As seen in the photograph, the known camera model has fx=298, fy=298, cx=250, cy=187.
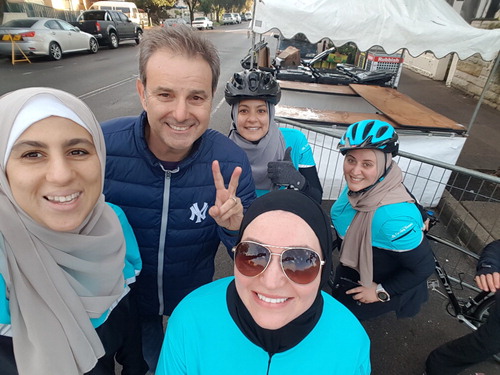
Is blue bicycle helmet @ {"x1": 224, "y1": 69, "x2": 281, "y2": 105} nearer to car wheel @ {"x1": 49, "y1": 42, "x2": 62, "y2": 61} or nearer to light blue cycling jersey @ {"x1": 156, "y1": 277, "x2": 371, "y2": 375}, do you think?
light blue cycling jersey @ {"x1": 156, "y1": 277, "x2": 371, "y2": 375}

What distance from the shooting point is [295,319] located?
1.18 m

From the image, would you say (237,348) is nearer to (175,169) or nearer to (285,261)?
(285,261)

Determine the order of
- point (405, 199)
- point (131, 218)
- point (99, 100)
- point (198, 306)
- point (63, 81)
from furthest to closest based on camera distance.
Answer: point (63, 81)
point (99, 100)
point (405, 199)
point (131, 218)
point (198, 306)

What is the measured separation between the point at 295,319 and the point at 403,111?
503 cm

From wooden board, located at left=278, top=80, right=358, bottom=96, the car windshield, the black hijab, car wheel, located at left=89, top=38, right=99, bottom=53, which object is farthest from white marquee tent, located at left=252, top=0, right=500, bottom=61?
car wheel, located at left=89, top=38, right=99, bottom=53

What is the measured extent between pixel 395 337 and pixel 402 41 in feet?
13.4

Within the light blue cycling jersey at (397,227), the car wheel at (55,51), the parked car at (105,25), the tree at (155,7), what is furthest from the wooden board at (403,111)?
the tree at (155,7)

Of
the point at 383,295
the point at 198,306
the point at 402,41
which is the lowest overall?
the point at 383,295

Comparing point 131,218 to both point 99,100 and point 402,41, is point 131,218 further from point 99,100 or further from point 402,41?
point 99,100

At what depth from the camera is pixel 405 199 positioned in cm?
209


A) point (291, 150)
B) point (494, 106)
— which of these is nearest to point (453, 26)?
point (291, 150)

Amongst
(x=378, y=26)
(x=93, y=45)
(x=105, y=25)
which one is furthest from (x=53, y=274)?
(x=105, y=25)

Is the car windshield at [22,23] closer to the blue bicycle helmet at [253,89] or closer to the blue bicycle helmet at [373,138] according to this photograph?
the blue bicycle helmet at [253,89]

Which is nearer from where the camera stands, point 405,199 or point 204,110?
point 204,110
